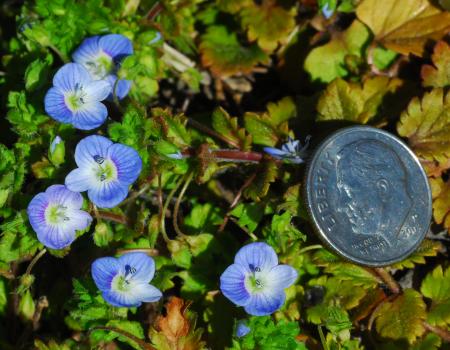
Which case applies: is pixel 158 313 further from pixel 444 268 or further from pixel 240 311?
pixel 444 268

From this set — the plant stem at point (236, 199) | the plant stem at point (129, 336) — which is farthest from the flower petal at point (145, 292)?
the plant stem at point (236, 199)

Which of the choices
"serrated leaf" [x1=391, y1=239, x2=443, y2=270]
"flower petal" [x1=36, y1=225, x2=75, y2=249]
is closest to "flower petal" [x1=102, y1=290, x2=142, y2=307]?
"flower petal" [x1=36, y1=225, x2=75, y2=249]

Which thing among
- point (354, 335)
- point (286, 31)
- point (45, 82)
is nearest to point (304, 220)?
point (354, 335)

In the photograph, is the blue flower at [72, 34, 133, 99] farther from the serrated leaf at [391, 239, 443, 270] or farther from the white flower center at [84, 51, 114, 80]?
the serrated leaf at [391, 239, 443, 270]

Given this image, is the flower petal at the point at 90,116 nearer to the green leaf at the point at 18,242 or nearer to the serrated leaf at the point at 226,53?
the green leaf at the point at 18,242

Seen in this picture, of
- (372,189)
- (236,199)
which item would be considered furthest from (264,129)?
(372,189)
